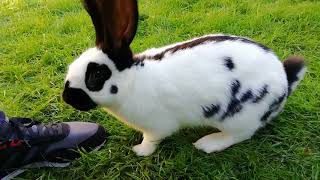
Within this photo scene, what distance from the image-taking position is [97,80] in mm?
1956

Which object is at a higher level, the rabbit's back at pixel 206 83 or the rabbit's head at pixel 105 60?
the rabbit's head at pixel 105 60

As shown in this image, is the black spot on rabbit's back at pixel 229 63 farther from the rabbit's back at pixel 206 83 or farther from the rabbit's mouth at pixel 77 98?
the rabbit's mouth at pixel 77 98

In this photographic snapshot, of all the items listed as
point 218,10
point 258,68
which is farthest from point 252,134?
point 218,10

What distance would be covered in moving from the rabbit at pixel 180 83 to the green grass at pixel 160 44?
0.49ft

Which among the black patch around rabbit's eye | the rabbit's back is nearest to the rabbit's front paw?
the rabbit's back

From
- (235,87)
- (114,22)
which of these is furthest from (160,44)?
(114,22)

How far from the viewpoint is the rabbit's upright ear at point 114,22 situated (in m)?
1.83

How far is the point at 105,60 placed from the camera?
6.40 ft

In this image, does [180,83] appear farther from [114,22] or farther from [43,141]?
[43,141]

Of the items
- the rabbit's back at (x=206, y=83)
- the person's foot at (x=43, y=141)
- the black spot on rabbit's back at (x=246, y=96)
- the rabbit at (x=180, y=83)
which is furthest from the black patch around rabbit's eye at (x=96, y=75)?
the black spot on rabbit's back at (x=246, y=96)

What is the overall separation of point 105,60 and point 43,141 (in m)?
0.51

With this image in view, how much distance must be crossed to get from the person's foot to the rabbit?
9.2 inches

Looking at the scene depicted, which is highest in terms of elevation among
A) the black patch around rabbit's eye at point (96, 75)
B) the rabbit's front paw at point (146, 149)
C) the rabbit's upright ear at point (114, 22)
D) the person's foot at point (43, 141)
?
the rabbit's upright ear at point (114, 22)

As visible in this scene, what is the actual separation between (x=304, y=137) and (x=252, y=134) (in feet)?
0.82
